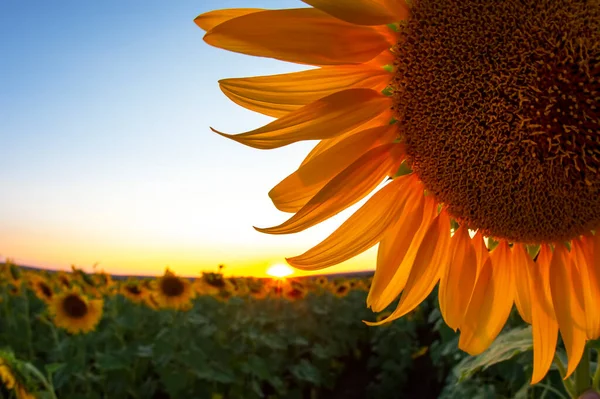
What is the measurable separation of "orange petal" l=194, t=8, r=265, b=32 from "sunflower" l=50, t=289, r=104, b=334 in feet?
17.9

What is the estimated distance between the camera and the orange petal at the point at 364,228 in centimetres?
151

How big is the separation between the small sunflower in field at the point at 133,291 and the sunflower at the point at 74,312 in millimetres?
1241

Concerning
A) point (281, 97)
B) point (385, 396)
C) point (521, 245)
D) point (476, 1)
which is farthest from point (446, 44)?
point (385, 396)

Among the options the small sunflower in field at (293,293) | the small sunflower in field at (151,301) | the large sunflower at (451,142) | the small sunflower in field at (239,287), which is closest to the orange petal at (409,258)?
the large sunflower at (451,142)

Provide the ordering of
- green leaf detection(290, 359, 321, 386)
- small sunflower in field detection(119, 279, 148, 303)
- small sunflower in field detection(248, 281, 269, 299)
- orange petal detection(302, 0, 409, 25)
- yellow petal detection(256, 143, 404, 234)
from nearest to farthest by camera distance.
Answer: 1. orange petal detection(302, 0, 409, 25)
2. yellow petal detection(256, 143, 404, 234)
3. green leaf detection(290, 359, 321, 386)
4. small sunflower in field detection(119, 279, 148, 303)
5. small sunflower in field detection(248, 281, 269, 299)

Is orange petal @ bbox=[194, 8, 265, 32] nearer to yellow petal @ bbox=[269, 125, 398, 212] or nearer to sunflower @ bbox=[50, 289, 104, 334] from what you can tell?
yellow petal @ bbox=[269, 125, 398, 212]

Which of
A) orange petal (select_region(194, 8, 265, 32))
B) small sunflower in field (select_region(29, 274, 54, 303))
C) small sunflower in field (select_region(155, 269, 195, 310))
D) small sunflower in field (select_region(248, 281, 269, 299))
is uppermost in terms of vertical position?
small sunflower in field (select_region(248, 281, 269, 299))

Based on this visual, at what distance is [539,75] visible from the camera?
1298 millimetres

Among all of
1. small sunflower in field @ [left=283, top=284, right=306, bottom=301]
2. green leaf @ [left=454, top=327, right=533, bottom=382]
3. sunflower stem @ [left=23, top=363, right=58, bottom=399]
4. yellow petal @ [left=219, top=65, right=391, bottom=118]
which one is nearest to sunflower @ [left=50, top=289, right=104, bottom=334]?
sunflower stem @ [left=23, top=363, right=58, bottom=399]

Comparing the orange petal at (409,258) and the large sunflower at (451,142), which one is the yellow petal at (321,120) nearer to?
the large sunflower at (451,142)

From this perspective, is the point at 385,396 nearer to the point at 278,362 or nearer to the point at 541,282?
the point at 278,362

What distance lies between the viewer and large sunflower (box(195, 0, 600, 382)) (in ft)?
4.19

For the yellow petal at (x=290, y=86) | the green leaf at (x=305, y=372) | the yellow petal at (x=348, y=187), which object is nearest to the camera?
the yellow petal at (x=290, y=86)

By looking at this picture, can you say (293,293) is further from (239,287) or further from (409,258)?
(409,258)
